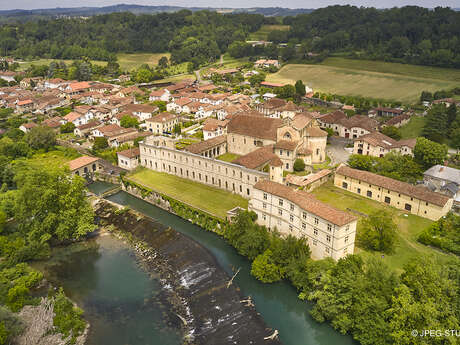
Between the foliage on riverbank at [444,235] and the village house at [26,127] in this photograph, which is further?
the village house at [26,127]

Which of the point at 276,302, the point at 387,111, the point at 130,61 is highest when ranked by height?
the point at 130,61

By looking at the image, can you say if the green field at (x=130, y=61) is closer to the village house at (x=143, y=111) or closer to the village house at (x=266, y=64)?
the village house at (x=266, y=64)

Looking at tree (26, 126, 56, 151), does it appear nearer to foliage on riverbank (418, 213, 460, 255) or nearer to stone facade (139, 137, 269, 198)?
stone facade (139, 137, 269, 198)

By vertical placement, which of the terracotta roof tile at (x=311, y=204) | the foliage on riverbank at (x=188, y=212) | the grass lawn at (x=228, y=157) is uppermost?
the terracotta roof tile at (x=311, y=204)

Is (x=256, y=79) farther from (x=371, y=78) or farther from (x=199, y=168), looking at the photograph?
(x=199, y=168)

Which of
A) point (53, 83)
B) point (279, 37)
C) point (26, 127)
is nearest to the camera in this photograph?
point (26, 127)

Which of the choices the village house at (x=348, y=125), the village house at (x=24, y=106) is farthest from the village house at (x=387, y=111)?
the village house at (x=24, y=106)

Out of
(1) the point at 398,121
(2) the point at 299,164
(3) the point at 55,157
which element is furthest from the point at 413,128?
(3) the point at 55,157

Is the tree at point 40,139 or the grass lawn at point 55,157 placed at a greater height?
the tree at point 40,139

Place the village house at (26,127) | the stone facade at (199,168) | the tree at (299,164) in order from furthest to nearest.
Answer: the village house at (26,127)
the tree at (299,164)
the stone facade at (199,168)
